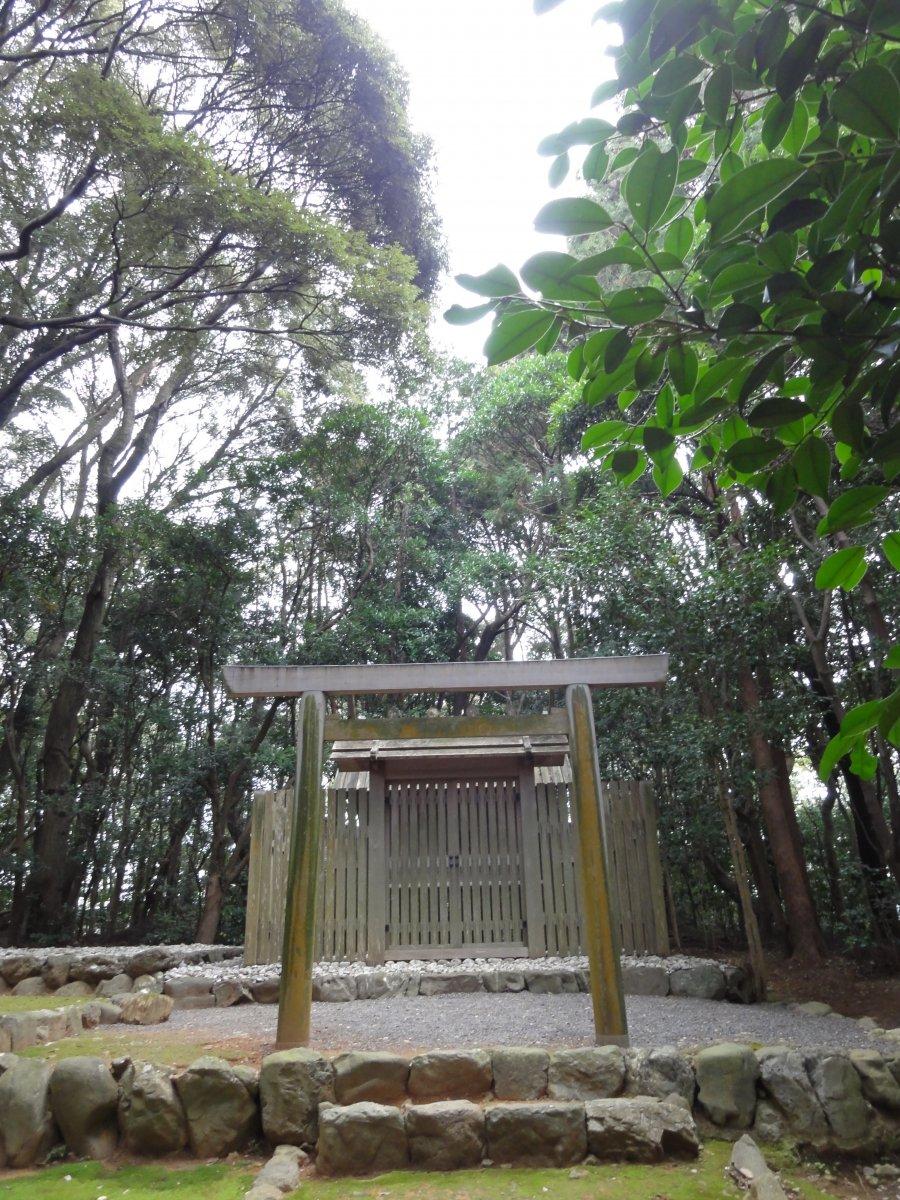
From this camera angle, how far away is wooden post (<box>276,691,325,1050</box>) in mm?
4281

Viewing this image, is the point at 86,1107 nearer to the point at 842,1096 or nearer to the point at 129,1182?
the point at 129,1182

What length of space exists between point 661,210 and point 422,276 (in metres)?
13.0

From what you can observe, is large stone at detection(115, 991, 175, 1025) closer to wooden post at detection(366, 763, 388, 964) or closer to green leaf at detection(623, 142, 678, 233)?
wooden post at detection(366, 763, 388, 964)

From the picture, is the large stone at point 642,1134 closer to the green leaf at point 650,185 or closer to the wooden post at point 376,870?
the green leaf at point 650,185

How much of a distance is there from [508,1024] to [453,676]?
2344 mm

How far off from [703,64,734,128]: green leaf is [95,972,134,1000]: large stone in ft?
25.7

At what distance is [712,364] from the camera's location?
1233 mm

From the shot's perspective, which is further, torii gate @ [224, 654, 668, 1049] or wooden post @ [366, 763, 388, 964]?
wooden post @ [366, 763, 388, 964]

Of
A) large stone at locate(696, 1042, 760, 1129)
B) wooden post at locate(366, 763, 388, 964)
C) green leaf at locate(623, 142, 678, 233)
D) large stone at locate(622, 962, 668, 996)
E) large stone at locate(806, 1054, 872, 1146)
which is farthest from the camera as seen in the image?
wooden post at locate(366, 763, 388, 964)

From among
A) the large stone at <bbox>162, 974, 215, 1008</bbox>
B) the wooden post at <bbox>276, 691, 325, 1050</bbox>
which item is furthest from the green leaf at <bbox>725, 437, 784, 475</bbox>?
the large stone at <bbox>162, 974, 215, 1008</bbox>

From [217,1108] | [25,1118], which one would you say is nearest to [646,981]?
[217,1108]

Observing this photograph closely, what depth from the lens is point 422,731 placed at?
495cm

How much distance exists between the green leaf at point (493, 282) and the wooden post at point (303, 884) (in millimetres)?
4041

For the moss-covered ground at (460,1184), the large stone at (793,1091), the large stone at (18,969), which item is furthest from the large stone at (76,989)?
the large stone at (793,1091)
